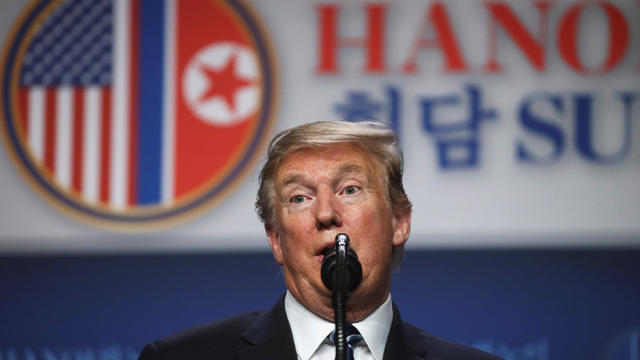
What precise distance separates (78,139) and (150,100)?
0.32m

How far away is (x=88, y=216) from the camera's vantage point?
3.09m

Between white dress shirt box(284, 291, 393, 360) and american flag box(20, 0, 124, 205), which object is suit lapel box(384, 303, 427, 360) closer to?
white dress shirt box(284, 291, 393, 360)

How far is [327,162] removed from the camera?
5.54ft

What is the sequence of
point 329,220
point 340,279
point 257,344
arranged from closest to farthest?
point 340,279 → point 329,220 → point 257,344

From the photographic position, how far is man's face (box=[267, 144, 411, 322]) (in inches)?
63.4

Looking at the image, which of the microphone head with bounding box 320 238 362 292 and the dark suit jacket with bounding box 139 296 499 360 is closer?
the microphone head with bounding box 320 238 362 292

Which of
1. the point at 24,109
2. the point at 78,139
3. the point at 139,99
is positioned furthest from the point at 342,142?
the point at 24,109

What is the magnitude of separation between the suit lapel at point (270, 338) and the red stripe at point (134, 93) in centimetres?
150

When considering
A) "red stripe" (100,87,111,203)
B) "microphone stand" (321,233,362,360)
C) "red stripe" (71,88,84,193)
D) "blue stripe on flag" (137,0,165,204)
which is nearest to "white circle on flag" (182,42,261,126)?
"blue stripe on flag" (137,0,165,204)

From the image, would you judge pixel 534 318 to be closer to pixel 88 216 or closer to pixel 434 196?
pixel 434 196


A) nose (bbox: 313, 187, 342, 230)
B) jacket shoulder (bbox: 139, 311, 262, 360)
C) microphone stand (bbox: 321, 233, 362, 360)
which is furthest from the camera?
jacket shoulder (bbox: 139, 311, 262, 360)

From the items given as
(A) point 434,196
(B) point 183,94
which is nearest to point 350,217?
(A) point 434,196

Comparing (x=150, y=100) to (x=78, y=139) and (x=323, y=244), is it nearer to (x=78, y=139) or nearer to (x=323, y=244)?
(x=78, y=139)

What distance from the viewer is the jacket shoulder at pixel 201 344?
5.56ft
